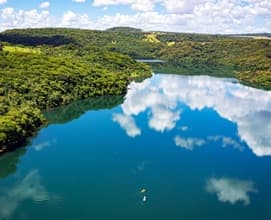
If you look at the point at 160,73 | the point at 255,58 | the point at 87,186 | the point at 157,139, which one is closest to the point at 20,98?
the point at 157,139

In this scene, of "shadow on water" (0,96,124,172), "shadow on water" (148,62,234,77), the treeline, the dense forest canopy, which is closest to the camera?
"shadow on water" (0,96,124,172)

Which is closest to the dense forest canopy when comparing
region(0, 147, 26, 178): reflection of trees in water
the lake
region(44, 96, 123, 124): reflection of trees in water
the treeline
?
the treeline

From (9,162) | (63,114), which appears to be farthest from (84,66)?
(9,162)

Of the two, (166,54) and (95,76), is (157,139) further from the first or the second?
(166,54)

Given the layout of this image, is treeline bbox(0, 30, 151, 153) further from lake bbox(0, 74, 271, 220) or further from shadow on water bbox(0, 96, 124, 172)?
lake bbox(0, 74, 271, 220)

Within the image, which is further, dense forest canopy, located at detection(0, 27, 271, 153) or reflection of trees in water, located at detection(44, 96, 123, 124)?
reflection of trees in water, located at detection(44, 96, 123, 124)

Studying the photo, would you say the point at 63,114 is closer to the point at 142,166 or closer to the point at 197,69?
the point at 142,166
